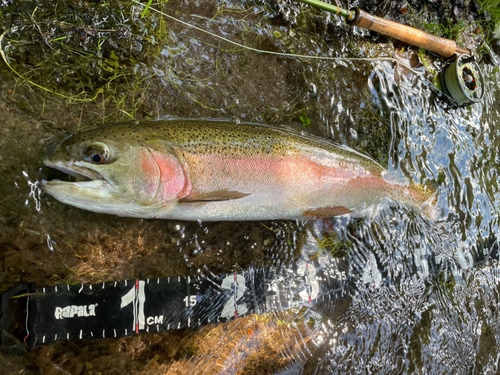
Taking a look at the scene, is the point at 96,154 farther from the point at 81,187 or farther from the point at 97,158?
the point at 81,187

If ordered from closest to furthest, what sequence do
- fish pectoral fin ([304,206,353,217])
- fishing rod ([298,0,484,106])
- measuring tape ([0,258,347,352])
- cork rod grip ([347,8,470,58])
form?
1. measuring tape ([0,258,347,352])
2. fish pectoral fin ([304,206,353,217])
3. cork rod grip ([347,8,470,58])
4. fishing rod ([298,0,484,106])

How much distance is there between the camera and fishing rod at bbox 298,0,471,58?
3159mm

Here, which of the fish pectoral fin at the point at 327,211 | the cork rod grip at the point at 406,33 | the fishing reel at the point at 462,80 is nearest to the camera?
the fish pectoral fin at the point at 327,211

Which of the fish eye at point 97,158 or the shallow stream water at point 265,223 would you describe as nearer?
the fish eye at point 97,158

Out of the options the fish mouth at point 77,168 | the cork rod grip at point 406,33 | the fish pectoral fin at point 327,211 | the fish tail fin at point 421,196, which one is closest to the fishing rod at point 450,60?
the cork rod grip at point 406,33

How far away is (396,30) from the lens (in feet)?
11.4

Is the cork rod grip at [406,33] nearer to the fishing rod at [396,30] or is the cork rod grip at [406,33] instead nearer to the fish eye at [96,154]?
the fishing rod at [396,30]

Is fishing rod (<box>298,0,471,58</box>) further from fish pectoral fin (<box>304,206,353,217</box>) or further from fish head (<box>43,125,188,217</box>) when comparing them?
fish head (<box>43,125,188,217</box>)

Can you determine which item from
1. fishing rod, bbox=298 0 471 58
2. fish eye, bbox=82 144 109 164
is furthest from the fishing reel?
fish eye, bbox=82 144 109 164

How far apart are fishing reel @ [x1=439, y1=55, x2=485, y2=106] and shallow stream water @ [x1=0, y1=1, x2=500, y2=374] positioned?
17 centimetres

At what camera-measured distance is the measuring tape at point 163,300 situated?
231cm

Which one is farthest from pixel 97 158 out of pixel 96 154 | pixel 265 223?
pixel 265 223

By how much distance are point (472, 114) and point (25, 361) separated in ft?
18.3

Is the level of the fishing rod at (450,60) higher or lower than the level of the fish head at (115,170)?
higher
